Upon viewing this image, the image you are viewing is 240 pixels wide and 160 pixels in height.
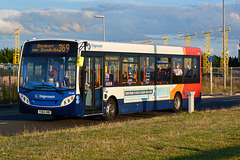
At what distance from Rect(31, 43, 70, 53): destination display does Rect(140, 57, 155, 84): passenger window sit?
414 centimetres

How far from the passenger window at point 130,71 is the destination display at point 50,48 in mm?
2908

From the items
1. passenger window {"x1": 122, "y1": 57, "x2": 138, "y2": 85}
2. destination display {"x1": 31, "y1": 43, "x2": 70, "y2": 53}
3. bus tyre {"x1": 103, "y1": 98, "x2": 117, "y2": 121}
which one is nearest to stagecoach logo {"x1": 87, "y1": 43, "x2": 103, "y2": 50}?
destination display {"x1": 31, "y1": 43, "x2": 70, "y2": 53}

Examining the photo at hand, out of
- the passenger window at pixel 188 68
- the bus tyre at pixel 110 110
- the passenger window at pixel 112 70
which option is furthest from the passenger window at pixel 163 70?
the bus tyre at pixel 110 110

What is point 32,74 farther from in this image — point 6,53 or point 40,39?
point 6,53

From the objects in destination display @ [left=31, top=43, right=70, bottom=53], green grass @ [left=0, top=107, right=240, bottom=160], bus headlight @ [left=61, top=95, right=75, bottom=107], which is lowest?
green grass @ [left=0, top=107, right=240, bottom=160]

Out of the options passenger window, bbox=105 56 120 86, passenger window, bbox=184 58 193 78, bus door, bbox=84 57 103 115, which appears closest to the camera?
bus door, bbox=84 57 103 115

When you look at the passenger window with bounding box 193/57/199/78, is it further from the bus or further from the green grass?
the green grass

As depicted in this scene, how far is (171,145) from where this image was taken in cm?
954

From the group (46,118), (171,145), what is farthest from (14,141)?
(46,118)

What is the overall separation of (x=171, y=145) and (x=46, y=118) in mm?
9560

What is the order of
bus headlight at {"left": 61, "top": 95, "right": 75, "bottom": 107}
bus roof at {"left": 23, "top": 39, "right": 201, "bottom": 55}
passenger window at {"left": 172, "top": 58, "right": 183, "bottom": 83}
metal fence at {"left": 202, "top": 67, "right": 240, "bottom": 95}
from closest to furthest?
bus headlight at {"left": 61, "top": 95, "right": 75, "bottom": 107}
bus roof at {"left": 23, "top": 39, "right": 201, "bottom": 55}
passenger window at {"left": 172, "top": 58, "right": 183, "bottom": 83}
metal fence at {"left": 202, "top": 67, "right": 240, "bottom": 95}

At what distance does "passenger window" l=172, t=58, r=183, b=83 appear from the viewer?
20661 mm

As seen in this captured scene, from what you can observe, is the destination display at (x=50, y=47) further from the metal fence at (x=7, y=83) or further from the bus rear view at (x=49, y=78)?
the metal fence at (x=7, y=83)

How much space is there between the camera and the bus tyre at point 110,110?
55.3ft
